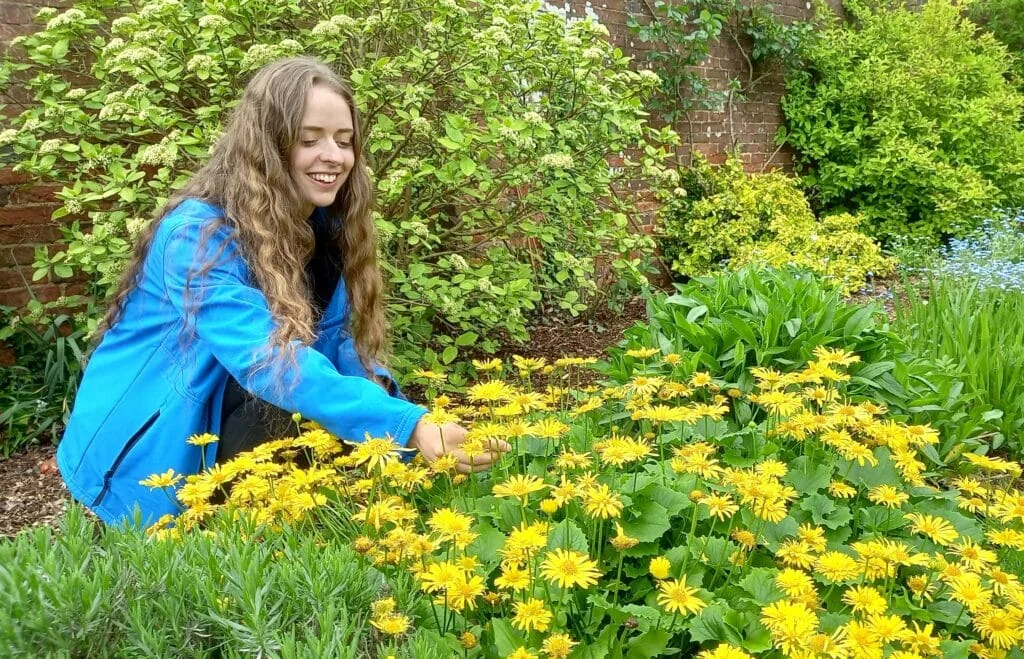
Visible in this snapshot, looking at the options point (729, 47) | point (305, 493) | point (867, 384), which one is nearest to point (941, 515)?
point (867, 384)

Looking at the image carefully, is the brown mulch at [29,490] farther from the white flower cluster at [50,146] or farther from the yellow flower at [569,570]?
the yellow flower at [569,570]

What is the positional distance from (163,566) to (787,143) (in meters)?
8.47

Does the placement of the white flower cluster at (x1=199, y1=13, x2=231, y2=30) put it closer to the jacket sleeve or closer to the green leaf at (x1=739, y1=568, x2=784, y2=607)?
the jacket sleeve

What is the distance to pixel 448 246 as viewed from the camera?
4188mm

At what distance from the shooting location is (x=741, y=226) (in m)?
6.34

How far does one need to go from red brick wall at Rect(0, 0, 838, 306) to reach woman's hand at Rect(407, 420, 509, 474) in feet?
9.90

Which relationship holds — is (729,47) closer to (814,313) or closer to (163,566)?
(814,313)

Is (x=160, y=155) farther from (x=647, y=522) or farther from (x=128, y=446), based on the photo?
(x=647, y=522)

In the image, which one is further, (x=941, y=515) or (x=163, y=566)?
(x=941, y=515)

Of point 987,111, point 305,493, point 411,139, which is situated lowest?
point 305,493

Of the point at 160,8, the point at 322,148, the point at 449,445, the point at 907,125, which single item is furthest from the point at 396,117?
the point at 907,125

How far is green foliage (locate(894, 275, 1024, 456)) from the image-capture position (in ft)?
9.82

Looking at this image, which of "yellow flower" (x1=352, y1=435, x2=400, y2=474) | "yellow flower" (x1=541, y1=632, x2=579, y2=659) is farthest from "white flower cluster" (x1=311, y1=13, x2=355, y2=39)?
"yellow flower" (x1=541, y1=632, x2=579, y2=659)

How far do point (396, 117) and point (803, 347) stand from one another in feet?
7.04
